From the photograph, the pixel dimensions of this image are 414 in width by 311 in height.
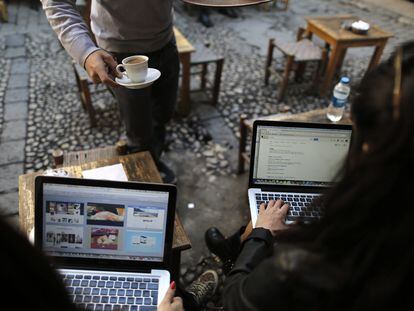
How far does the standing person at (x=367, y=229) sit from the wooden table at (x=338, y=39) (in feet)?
11.2

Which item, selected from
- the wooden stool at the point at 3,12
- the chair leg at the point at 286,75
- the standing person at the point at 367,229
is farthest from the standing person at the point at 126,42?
the wooden stool at the point at 3,12

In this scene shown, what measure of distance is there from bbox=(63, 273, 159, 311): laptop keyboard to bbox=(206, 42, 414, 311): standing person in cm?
61

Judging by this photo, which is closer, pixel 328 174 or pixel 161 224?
pixel 161 224

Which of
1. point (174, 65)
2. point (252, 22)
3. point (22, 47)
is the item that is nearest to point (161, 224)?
point (174, 65)

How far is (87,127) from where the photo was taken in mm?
3615

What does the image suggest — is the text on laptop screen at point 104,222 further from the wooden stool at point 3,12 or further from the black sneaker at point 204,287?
the wooden stool at point 3,12

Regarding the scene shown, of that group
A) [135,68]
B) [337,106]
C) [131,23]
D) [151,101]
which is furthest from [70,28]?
[337,106]

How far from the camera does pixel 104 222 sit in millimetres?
1410

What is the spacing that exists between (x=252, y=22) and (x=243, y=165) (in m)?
3.79

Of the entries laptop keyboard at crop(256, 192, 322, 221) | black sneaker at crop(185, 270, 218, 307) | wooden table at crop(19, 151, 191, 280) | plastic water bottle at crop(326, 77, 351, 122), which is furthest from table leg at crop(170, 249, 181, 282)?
plastic water bottle at crop(326, 77, 351, 122)

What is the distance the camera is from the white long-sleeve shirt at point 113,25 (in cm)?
206

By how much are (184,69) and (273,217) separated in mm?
2363

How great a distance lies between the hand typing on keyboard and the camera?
1.52m

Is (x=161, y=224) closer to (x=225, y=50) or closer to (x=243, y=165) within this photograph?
(x=243, y=165)
